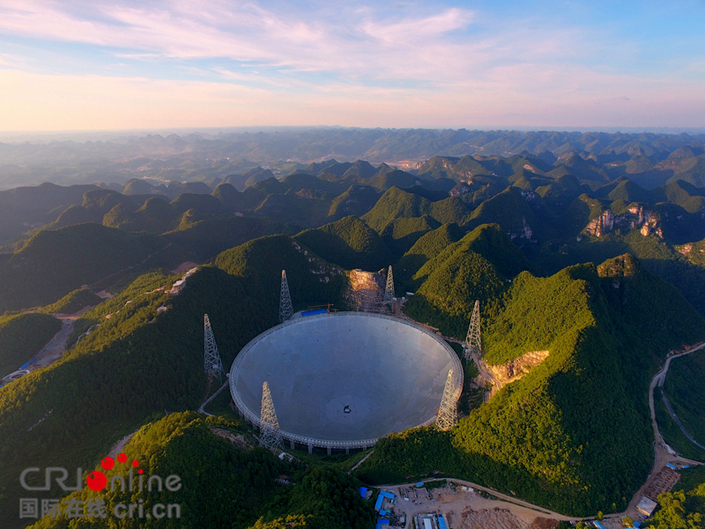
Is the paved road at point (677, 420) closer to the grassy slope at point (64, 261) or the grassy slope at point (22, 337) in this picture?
the grassy slope at point (22, 337)

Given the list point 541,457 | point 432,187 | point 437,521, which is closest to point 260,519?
point 437,521

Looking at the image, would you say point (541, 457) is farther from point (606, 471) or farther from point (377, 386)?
point (377, 386)

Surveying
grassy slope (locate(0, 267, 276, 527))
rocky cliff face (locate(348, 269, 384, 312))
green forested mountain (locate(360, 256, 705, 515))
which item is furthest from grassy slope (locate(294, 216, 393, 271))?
green forested mountain (locate(360, 256, 705, 515))

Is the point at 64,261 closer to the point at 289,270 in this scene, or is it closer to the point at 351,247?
the point at 289,270

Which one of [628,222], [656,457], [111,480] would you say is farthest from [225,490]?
[628,222]

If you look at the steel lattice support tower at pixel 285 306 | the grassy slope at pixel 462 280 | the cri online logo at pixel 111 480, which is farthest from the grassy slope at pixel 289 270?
the cri online logo at pixel 111 480

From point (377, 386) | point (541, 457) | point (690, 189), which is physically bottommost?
point (377, 386)
